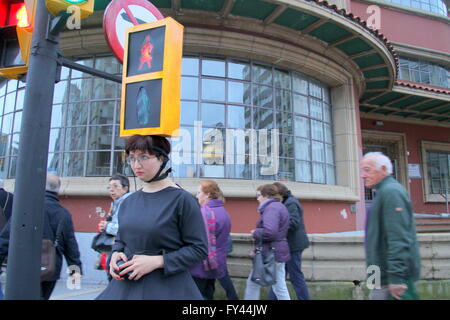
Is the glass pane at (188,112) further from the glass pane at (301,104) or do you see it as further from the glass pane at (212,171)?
the glass pane at (301,104)

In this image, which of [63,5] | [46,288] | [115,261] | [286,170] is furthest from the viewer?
[286,170]

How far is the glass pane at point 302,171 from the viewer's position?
7843mm

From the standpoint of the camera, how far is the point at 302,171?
793 centimetres

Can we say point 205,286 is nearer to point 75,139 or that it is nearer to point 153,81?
point 153,81

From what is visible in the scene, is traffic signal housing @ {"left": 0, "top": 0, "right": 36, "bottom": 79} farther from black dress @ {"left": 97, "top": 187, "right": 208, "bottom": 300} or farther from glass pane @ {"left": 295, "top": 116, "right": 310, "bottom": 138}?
glass pane @ {"left": 295, "top": 116, "right": 310, "bottom": 138}

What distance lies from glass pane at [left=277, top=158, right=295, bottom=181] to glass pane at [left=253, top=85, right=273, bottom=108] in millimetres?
1284

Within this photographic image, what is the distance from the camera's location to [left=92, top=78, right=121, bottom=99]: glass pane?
7219 millimetres

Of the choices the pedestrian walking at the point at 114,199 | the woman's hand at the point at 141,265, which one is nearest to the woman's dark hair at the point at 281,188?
the pedestrian walking at the point at 114,199

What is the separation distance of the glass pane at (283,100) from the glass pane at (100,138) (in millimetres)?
3671

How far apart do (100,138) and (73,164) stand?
2.45 feet

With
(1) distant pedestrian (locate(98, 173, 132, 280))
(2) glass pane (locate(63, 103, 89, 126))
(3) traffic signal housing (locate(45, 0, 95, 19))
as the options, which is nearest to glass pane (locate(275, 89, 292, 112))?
(2) glass pane (locate(63, 103, 89, 126))

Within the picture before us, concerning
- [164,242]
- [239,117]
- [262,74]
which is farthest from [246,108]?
[164,242]
